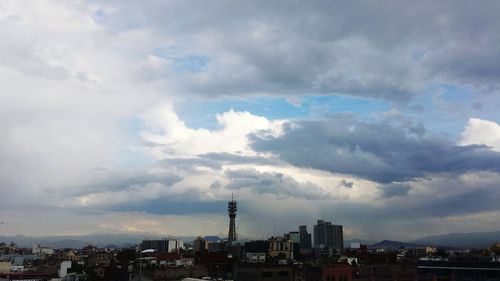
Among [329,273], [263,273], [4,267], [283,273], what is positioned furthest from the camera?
[4,267]

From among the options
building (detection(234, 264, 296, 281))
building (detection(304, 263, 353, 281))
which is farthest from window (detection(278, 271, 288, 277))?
building (detection(304, 263, 353, 281))

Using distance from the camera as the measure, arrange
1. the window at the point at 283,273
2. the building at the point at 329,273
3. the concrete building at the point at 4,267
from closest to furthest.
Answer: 1. the building at the point at 329,273
2. the window at the point at 283,273
3. the concrete building at the point at 4,267

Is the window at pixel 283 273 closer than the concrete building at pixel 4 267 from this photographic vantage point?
Yes

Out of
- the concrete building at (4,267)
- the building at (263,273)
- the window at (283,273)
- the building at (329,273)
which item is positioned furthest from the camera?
the concrete building at (4,267)

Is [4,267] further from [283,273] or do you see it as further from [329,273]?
[329,273]

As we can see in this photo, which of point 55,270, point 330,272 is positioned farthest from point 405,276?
point 55,270

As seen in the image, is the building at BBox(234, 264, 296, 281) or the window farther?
the window

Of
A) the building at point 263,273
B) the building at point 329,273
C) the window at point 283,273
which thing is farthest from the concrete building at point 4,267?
the building at point 329,273

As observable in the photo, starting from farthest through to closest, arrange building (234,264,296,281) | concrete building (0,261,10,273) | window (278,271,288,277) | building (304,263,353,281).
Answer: concrete building (0,261,10,273)
window (278,271,288,277)
building (234,264,296,281)
building (304,263,353,281)

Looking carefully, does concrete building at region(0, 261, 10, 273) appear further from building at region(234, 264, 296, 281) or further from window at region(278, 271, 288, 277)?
window at region(278, 271, 288, 277)

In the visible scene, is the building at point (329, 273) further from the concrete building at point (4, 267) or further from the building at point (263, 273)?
the concrete building at point (4, 267)

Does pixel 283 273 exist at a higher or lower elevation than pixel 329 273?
lower

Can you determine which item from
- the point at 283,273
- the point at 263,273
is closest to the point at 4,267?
the point at 263,273

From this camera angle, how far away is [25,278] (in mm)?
113688
